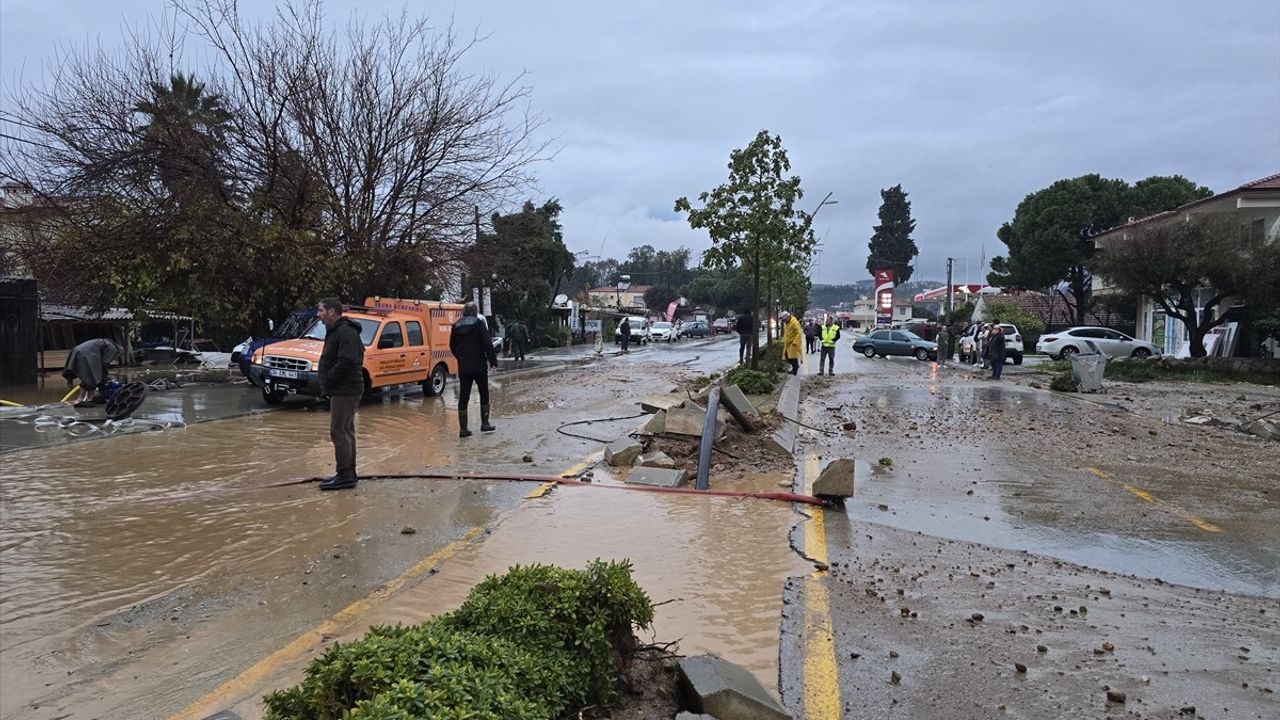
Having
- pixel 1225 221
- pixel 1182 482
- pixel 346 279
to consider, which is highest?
pixel 1225 221

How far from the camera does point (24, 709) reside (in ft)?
11.2

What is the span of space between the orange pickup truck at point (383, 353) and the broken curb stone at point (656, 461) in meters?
6.88

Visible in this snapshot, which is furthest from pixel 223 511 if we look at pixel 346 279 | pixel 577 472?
pixel 346 279

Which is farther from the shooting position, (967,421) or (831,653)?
(967,421)

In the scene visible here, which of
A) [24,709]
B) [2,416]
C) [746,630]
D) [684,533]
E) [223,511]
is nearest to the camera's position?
[24,709]

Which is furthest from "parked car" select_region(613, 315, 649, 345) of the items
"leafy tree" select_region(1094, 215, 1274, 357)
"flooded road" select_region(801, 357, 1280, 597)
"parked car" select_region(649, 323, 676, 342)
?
"flooded road" select_region(801, 357, 1280, 597)

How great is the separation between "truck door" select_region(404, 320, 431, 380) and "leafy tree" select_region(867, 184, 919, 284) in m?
99.3

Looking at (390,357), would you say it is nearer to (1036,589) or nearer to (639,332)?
(1036,589)

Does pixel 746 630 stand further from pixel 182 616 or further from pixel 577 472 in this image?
pixel 577 472

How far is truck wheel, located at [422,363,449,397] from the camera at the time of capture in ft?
57.4

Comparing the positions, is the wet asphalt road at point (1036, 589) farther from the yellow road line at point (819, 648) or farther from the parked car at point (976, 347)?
the parked car at point (976, 347)

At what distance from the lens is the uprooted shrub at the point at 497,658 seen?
2266 millimetres

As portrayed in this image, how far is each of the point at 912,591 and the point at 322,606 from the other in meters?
3.58

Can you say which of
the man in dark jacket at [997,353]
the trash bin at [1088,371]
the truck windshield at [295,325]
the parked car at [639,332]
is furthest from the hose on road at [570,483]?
the parked car at [639,332]
